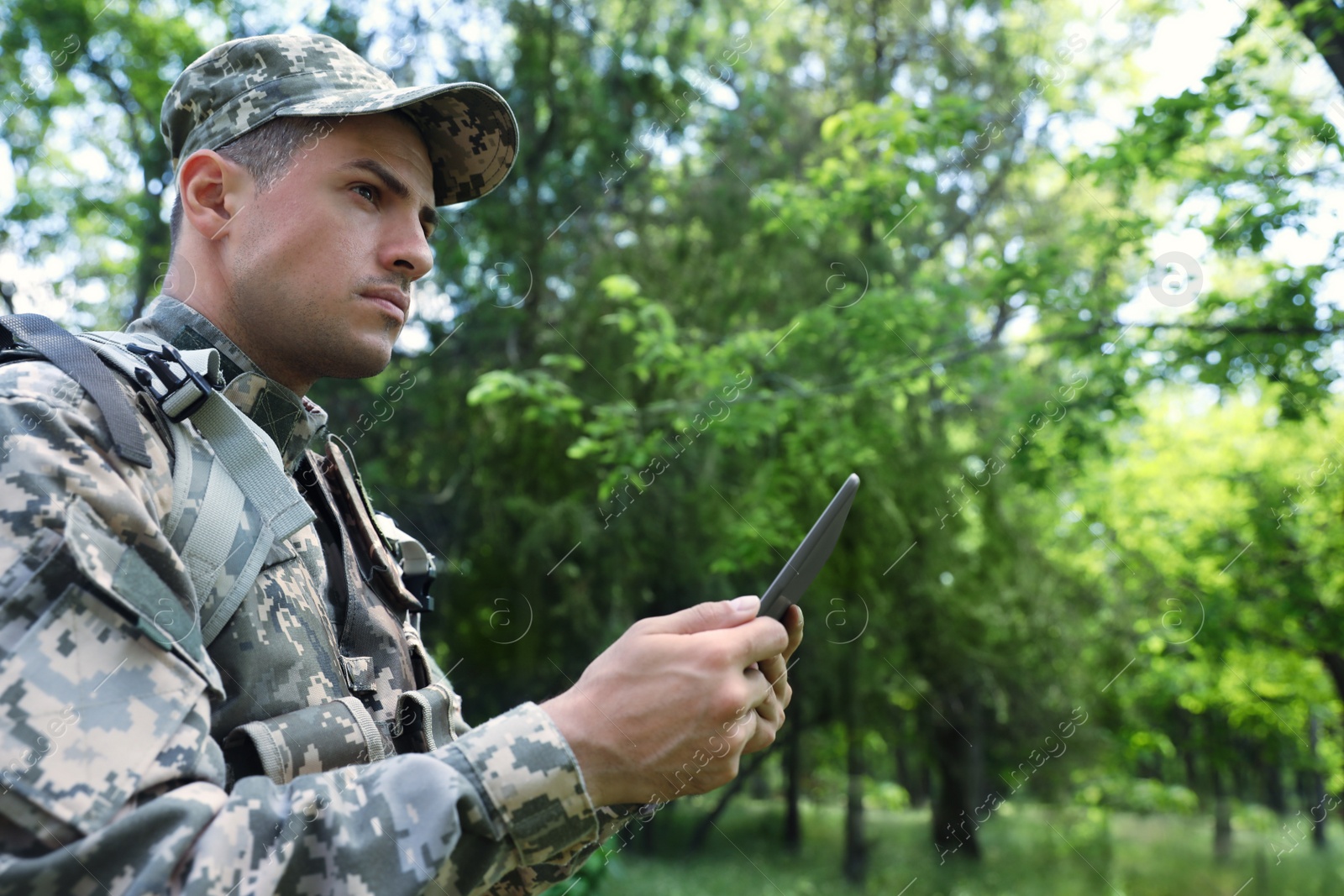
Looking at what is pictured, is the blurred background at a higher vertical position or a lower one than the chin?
lower

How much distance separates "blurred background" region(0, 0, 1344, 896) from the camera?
666cm

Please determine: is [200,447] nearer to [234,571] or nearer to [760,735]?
[234,571]

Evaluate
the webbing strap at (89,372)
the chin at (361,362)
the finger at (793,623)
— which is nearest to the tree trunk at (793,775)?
the chin at (361,362)

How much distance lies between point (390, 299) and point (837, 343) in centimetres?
664

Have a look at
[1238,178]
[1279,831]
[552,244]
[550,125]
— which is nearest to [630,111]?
[550,125]

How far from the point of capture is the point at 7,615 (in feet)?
3.12

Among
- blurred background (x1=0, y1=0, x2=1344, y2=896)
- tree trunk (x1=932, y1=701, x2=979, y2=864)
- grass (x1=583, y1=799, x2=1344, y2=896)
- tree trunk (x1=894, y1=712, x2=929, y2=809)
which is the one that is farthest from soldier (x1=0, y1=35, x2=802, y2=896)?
tree trunk (x1=894, y1=712, x2=929, y2=809)

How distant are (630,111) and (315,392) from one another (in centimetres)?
468

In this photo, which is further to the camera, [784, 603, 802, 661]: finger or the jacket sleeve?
[784, 603, 802, 661]: finger

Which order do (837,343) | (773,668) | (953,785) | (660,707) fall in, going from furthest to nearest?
(953,785) < (837,343) < (773,668) < (660,707)

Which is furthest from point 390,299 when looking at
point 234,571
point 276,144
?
point 234,571

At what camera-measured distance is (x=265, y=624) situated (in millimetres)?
1343

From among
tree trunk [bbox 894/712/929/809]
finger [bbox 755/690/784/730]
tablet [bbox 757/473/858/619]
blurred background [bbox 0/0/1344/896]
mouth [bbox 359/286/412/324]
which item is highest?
mouth [bbox 359/286/412/324]

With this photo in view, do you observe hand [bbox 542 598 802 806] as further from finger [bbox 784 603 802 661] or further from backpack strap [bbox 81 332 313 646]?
backpack strap [bbox 81 332 313 646]
